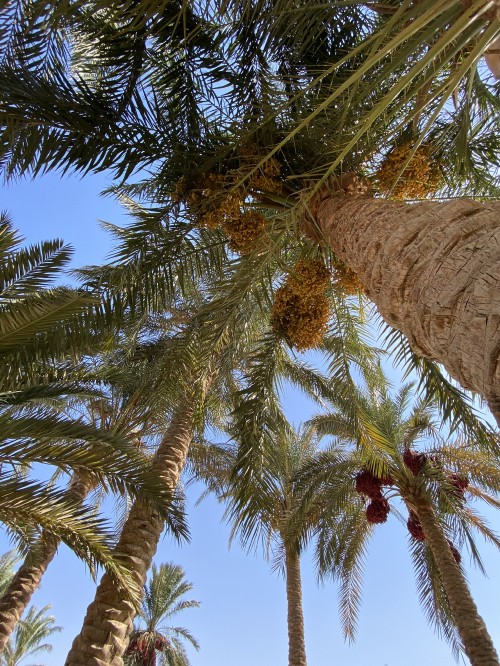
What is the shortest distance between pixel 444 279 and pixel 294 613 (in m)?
11.8

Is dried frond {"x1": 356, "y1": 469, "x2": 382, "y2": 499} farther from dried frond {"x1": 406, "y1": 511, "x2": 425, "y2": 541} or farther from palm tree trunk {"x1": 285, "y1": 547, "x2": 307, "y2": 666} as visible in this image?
palm tree trunk {"x1": 285, "y1": 547, "x2": 307, "y2": 666}

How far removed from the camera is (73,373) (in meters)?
6.66

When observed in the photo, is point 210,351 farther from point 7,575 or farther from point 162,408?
point 7,575

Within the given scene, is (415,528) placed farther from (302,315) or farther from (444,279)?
(444,279)

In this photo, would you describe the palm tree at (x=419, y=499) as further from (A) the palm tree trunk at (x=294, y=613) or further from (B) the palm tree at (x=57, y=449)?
(B) the palm tree at (x=57, y=449)

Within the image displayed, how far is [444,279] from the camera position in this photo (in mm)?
1736

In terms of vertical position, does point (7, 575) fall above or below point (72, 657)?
above

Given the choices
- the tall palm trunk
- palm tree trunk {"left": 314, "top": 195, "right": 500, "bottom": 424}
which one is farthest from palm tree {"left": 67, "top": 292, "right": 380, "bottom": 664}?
palm tree trunk {"left": 314, "top": 195, "right": 500, "bottom": 424}

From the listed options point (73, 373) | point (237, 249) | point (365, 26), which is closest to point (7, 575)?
point (73, 373)

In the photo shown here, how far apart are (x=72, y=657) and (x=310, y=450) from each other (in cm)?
996

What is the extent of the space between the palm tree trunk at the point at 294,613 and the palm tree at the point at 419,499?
4.03ft

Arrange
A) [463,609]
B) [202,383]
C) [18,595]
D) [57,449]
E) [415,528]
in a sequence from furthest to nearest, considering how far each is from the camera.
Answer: [415,528]
[18,595]
[463,609]
[202,383]
[57,449]

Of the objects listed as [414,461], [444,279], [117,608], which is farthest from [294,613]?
[444,279]

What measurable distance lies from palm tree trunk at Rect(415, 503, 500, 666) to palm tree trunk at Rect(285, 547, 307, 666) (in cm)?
299
